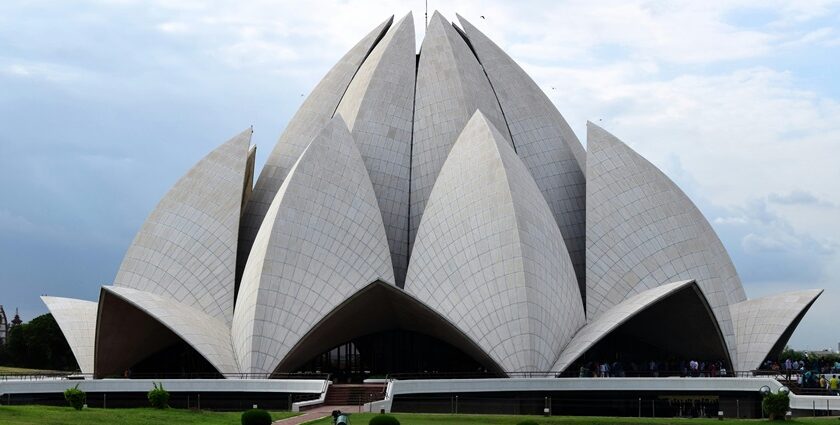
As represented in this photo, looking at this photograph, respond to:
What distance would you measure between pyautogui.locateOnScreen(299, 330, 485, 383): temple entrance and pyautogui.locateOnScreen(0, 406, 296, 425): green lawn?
15992mm

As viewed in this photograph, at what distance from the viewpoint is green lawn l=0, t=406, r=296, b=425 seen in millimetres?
21844

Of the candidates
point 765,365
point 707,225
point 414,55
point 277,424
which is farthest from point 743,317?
point 277,424

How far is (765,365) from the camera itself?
43531 millimetres

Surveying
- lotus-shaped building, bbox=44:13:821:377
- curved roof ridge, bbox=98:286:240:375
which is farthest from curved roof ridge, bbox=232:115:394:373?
curved roof ridge, bbox=98:286:240:375

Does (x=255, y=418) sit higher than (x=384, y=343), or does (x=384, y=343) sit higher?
(x=384, y=343)

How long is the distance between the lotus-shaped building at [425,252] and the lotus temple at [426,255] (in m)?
0.09

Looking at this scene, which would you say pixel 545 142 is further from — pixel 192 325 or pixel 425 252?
pixel 192 325

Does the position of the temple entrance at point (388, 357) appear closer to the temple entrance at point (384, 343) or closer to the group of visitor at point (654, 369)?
the temple entrance at point (384, 343)

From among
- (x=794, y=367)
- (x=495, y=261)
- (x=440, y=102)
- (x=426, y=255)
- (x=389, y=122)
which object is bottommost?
(x=794, y=367)

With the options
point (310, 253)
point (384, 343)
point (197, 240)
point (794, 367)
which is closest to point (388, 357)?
point (384, 343)

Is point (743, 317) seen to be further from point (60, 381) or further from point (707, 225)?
point (60, 381)

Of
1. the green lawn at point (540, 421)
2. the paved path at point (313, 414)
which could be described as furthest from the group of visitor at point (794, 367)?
the paved path at point (313, 414)

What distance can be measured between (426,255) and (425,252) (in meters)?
0.15

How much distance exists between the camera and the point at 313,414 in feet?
90.7
